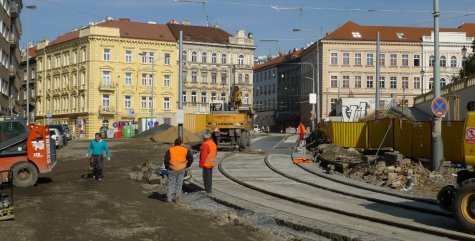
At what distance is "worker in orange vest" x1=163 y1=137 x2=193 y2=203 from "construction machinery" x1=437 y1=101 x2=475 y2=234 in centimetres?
613

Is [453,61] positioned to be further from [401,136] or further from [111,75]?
[401,136]

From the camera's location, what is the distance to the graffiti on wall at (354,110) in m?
49.4

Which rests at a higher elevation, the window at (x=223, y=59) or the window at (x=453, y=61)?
the window at (x=223, y=59)

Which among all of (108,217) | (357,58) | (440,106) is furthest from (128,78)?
(108,217)

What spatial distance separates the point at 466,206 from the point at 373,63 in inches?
3408

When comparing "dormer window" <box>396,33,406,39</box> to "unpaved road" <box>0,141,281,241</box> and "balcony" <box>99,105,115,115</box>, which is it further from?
"unpaved road" <box>0,141,281,241</box>

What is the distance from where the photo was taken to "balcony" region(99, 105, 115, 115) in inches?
3278

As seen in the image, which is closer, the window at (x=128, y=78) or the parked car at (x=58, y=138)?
the parked car at (x=58, y=138)

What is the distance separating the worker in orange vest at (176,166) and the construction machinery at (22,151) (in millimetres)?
5203

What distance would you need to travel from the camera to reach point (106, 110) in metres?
83.8

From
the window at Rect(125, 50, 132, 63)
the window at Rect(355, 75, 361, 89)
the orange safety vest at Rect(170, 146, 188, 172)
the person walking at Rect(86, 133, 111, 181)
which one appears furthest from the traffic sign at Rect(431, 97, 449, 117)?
the window at Rect(355, 75, 361, 89)

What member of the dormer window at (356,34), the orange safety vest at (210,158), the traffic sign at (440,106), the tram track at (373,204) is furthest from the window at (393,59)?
the orange safety vest at (210,158)

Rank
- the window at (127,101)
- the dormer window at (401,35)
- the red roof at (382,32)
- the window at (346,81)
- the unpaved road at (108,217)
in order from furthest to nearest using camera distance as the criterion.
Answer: the dormer window at (401,35) < the window at (346,81) < the red roof at (382,32) < the window at (127,101) < the unpaved road at (108,217)

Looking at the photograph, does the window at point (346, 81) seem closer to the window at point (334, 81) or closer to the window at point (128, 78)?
the window at point (334, 81)
